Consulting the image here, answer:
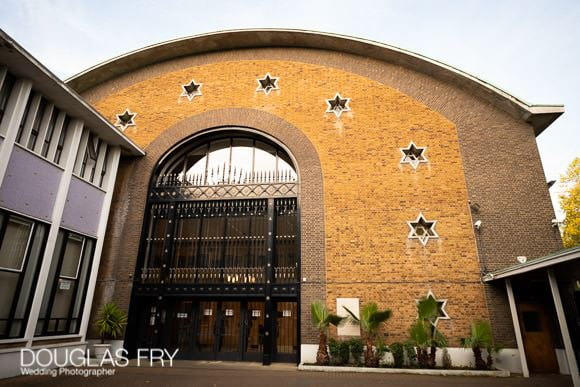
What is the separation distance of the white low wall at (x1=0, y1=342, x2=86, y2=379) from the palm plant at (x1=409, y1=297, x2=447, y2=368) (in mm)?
9370

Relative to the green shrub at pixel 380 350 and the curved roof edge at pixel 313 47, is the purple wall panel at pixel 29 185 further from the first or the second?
the green shrub at pixel 380 350

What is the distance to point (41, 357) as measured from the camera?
321 inches

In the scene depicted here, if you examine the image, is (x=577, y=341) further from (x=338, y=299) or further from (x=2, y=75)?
(x=2, y=75)

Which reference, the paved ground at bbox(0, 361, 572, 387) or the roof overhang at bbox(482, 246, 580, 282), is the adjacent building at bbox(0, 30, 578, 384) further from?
the paved ground at bbox(0, 361, 572, 387)

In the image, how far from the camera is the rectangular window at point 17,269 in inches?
299

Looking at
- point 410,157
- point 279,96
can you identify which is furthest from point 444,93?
point 279,96

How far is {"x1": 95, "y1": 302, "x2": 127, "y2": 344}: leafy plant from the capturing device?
1013 centimetres

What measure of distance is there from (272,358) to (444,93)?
11.0m

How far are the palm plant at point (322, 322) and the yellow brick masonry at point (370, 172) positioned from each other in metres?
0.65

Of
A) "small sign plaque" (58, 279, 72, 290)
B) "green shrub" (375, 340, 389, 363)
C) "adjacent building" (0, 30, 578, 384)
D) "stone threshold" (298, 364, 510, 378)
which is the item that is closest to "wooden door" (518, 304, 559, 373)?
"adjacent building" (0, 30, 578, 384)

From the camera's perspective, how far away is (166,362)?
1009cm

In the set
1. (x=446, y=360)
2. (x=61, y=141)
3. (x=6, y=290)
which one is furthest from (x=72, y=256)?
(x=446, y=360)

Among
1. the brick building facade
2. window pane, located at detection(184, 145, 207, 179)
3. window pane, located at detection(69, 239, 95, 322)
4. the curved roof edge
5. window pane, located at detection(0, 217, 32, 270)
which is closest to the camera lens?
window pane, located at detection(0, 217, 32, 270)

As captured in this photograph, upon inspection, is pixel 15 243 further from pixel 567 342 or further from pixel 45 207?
pixel 567 342
